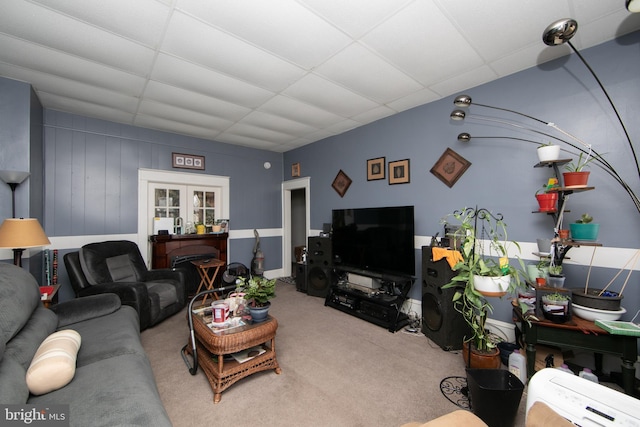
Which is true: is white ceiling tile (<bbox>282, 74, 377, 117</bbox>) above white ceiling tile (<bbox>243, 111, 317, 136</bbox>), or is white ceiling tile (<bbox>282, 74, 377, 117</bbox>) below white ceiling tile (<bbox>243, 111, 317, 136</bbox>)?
above

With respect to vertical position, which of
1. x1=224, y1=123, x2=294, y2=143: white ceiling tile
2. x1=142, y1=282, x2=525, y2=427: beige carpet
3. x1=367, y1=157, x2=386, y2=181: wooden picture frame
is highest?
x1=224, y1=123, x2=294, y2=143: white ceiling tile

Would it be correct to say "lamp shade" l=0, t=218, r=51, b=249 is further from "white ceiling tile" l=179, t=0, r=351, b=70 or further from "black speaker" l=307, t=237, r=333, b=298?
"black speaker" l=307, t=237, r=333, b=298

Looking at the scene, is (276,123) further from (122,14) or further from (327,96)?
(122,14)

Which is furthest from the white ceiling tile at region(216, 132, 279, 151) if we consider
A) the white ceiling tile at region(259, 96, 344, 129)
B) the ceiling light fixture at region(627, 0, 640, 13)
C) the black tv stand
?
the ceiling light fixture at region(627, 0, 640, 13)

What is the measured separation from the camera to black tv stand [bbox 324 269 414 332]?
3.02 meters

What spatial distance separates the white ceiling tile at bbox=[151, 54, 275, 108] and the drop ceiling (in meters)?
0.02

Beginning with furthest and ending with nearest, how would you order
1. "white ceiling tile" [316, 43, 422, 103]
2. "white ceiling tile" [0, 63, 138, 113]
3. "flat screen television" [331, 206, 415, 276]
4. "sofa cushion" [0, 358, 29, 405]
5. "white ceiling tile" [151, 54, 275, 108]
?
"flat screen television" [331, 206, 415, 276] → "white ceiling tile" [0, 63, 138, 113] → "white ceiling tile" [151, 54, 275, 108] → "white ceiling tile" [316, 43, 422, 103] → "sofa cushion" [0, 358, 29, 405]

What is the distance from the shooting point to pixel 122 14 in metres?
1.79

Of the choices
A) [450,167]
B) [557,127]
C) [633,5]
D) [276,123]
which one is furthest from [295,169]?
[633,5]

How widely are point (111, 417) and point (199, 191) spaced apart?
13.2 ft

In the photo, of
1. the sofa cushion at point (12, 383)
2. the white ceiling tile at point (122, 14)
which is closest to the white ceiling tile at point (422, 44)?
the white ceiling tile at point (122, 14)

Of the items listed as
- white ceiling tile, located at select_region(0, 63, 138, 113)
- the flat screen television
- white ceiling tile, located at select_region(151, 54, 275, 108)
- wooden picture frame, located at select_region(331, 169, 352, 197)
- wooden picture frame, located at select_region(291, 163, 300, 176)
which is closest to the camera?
white ceiling tile, located at select_region(151, 54, 275, 108)

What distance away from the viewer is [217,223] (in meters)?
4.75

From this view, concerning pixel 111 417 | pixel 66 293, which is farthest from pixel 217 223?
pixel 111 417
